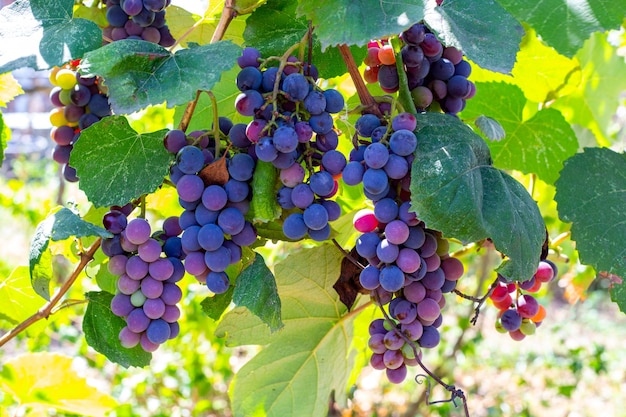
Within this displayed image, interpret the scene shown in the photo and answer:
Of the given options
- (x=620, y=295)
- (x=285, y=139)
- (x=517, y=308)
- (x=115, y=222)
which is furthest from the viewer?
(x=517, y=308)

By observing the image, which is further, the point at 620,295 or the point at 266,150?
the point at 620,295

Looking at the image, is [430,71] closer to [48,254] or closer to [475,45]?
[475,45]

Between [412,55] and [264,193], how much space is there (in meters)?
0.25

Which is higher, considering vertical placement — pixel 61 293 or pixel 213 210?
pixel 213 210

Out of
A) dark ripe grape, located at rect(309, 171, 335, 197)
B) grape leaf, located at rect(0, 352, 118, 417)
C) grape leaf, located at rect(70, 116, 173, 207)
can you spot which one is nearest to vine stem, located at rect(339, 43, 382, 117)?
dark ripe grape, located at rect(309, 171, 335, 197)

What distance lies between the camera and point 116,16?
0.96 metres

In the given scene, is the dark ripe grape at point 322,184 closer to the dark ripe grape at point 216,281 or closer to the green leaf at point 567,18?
the dark ripe grape at point 216,281

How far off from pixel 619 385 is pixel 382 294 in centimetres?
379

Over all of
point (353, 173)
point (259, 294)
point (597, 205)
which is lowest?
point (597, 205)

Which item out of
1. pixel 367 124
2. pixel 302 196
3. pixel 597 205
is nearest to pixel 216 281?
pixel 302 196

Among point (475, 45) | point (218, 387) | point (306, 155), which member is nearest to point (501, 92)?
point (475, 45)

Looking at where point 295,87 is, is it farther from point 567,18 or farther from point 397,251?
point 567,18


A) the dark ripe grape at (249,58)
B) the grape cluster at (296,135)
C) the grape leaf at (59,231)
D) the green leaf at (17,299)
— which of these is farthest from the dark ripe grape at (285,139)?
the green leaf at (17,299)

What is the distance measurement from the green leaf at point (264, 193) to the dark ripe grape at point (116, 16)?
0.41 metres
